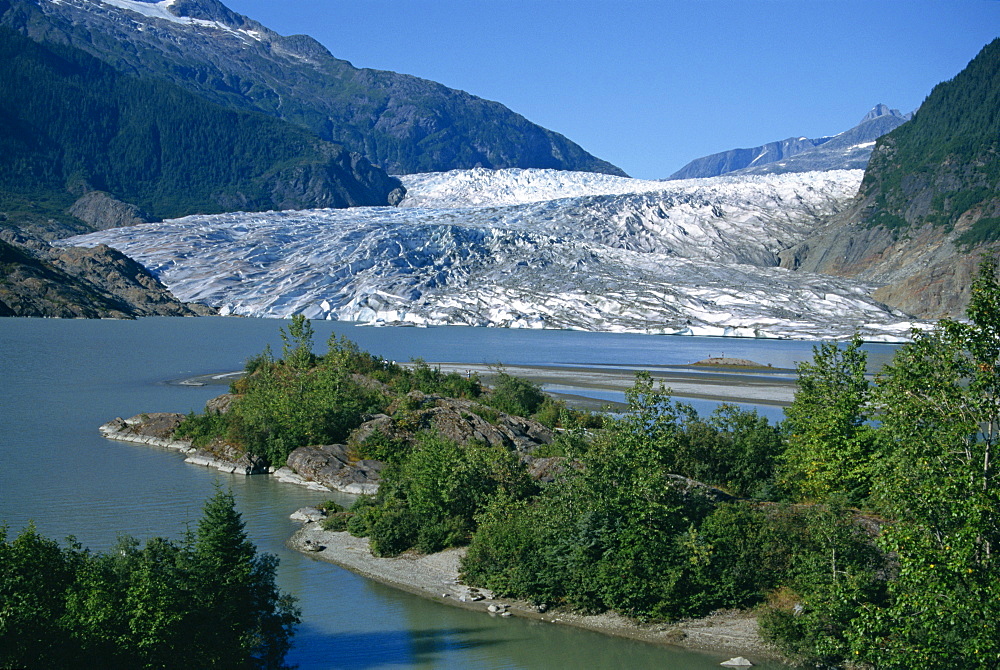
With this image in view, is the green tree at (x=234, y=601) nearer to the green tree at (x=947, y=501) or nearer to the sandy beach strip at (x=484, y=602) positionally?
the sandy beach strip at (x=484, y=602)

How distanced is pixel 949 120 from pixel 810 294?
47.4m

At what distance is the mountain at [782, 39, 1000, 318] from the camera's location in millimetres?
93625

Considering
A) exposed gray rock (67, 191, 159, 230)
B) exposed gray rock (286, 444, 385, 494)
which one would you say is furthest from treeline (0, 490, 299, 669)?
exposed gray rock (67, 191, 159, 230)

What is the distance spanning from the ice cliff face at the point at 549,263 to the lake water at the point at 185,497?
90.8ft

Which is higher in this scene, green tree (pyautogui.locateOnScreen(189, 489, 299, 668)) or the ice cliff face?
the ice cliff face

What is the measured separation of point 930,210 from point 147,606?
367 feet

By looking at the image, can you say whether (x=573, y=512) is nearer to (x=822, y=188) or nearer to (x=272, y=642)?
(x=272, y=642)

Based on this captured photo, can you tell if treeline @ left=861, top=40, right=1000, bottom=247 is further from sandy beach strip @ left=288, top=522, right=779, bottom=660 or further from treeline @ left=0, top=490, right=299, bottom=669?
treeline @ left=0, top=490, right=299, bottom=669

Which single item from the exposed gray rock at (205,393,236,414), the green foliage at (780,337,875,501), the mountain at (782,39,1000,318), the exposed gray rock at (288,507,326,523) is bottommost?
the exposed gray rock at (288,507,326,523)

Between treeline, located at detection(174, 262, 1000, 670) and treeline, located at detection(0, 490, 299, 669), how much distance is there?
16.2 ft

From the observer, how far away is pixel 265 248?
349ft

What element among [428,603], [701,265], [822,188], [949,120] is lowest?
[428,603]

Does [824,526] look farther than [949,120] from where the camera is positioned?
No

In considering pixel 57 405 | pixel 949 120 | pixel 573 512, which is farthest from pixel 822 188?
pixel 573 512
